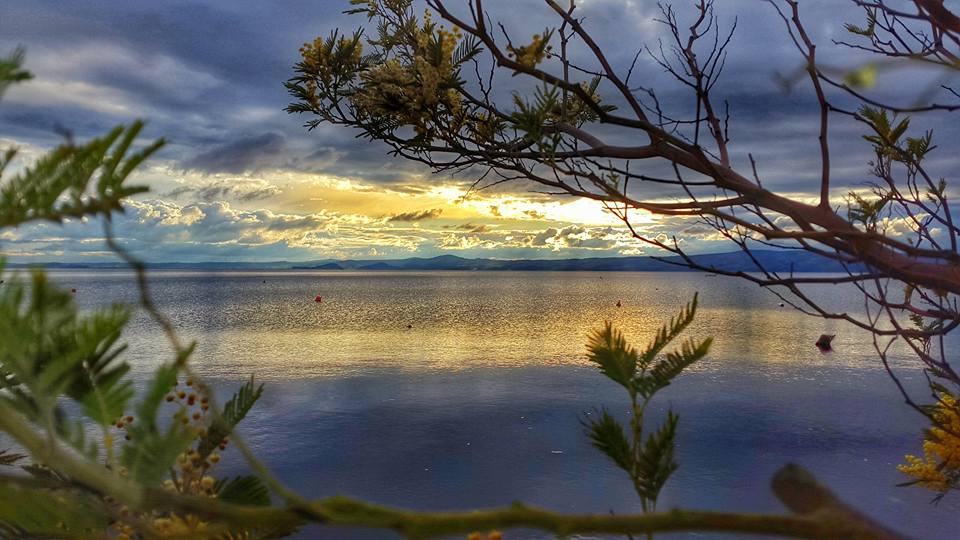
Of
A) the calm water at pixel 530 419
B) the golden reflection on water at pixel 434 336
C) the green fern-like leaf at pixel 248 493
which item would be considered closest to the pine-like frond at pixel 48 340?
the green fern-like leaf at pixel 248 493

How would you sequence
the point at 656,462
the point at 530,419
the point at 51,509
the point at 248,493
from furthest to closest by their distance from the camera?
the point at 530,419
the point at 656,462
the point at 248,493
the point at 51,509

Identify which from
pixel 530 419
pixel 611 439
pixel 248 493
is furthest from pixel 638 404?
pixel 530 419

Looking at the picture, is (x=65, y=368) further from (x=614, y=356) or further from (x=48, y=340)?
(x=614, y=356)

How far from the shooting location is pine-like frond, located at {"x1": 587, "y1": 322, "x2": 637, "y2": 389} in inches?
38.3

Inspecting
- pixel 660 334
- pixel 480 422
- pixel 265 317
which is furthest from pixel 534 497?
pixel 265 317

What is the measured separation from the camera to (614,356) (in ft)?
3.27

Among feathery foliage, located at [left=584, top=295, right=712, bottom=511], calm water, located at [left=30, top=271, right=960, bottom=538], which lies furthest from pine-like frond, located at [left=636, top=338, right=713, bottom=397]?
calm water, located at [left=30, top=271, right=960, bottom=538]

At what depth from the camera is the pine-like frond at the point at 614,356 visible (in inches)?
Result: 38.3

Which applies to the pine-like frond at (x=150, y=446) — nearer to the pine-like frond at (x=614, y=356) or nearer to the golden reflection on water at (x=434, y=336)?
Answer: the pine-like frond at (x=614, y=356)

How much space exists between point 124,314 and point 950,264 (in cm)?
262

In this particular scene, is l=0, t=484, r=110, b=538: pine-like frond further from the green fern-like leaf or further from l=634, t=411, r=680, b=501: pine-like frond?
l=634, t=411, r=680, b=501: pine-like frond

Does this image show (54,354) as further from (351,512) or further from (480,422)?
(480,422)

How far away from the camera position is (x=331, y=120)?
3824 mm

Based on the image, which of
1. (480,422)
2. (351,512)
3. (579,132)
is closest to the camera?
(351,512)
